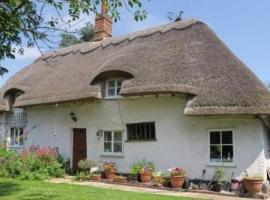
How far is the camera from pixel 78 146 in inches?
680

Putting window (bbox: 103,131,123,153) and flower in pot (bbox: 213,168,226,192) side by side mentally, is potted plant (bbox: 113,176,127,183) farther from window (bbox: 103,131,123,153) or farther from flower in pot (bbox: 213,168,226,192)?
flower in pot (bbox: 213,168,226,192)

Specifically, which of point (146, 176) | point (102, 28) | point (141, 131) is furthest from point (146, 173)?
point (102, 28)

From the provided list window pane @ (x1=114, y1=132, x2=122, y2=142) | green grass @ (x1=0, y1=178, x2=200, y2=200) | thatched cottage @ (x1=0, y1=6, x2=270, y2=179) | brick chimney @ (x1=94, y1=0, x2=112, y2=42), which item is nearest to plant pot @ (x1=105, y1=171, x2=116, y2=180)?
thatched cottage @ (x1=0, y1=6, x2=270, y2=179)

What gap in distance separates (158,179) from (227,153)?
2653mm

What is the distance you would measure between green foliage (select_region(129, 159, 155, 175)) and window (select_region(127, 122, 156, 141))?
95cm

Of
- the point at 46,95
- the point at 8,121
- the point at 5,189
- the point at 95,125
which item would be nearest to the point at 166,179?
the point at 95,125

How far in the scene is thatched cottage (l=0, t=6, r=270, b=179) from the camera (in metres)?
12.6

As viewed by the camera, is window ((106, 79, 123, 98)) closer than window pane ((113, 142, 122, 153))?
No

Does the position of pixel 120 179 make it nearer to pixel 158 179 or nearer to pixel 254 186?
pixel 158 179

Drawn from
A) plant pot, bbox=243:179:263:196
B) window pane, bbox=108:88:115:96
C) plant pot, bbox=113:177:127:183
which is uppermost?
window pane, bbox=108:88:115:96

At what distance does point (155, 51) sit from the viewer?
1603 centimetres

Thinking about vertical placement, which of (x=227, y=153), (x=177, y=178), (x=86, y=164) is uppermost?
(x=227, y=153)

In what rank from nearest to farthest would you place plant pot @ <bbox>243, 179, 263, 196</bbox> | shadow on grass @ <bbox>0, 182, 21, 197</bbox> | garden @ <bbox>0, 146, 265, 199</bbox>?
shadow on grass @ <bbox>0, 182, 21, 197</bbox>, plant pot @ <bbox>243, 179, 263, 196</bbox>, garden @ <bbox>0, 146, 265, 199</bbox>

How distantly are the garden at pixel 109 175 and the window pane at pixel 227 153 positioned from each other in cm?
42
